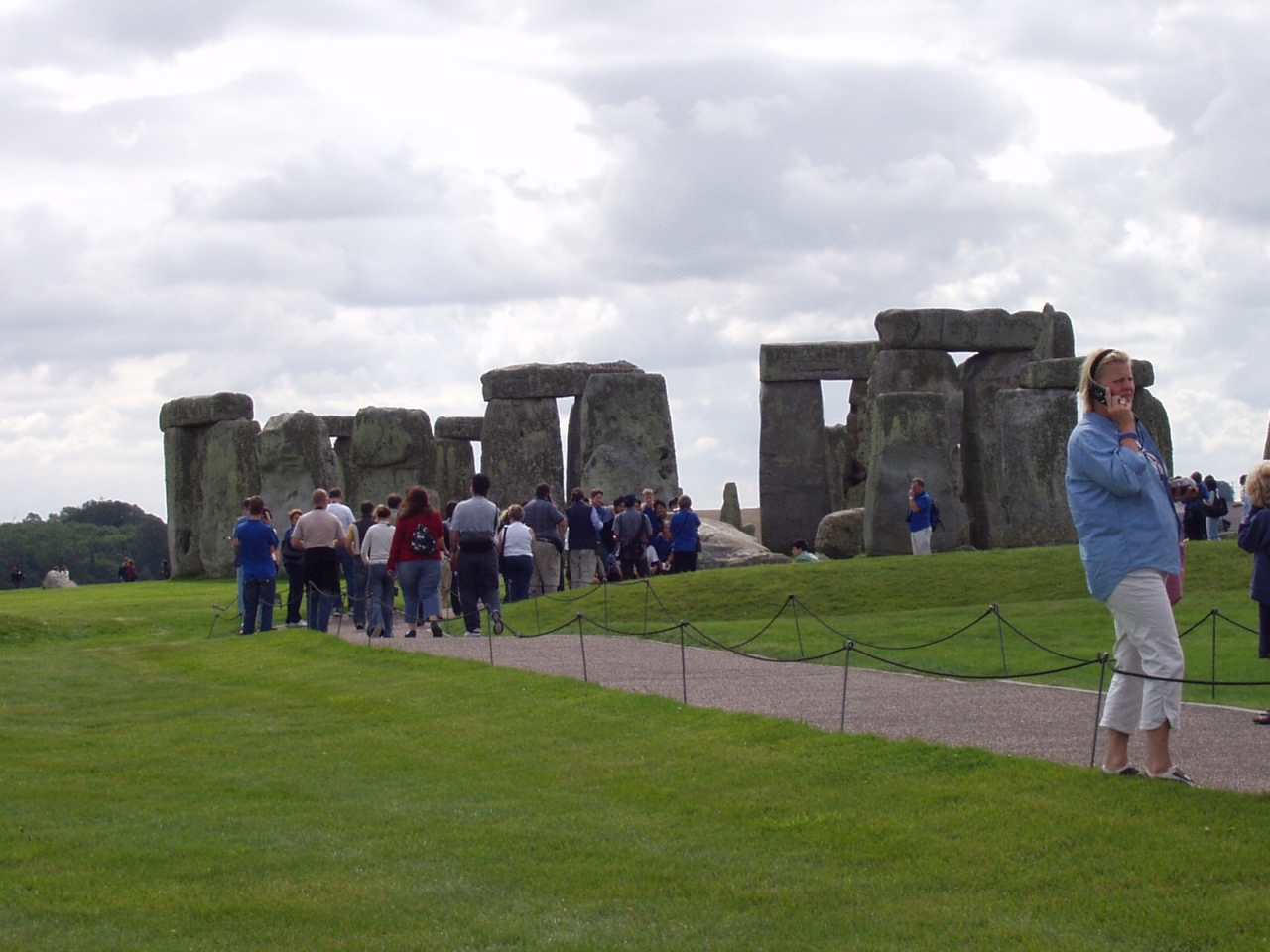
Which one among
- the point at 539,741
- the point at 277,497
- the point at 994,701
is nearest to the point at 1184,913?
the point at 539,741

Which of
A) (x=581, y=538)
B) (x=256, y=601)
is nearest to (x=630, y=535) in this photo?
(x=581, y=538)

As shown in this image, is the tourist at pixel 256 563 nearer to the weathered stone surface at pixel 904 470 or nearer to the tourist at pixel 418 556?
the tourist at pixel 418 556

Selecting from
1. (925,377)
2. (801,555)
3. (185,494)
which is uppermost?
(925,377)

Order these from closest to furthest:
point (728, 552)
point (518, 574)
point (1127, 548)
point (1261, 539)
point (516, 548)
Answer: point (1127, 548) < point (1261, 539) < point (516, 548) < point (518, 574) < point (728, 552)

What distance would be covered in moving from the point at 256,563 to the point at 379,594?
1.54 metres

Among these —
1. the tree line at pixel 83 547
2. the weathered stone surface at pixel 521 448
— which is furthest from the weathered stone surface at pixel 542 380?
the tree line at pixel 83 547

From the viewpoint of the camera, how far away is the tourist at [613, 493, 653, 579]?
2006 cm

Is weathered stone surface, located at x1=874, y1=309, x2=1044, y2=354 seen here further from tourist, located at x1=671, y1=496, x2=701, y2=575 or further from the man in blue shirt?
tourist, located at x1=671, y1=496, x2=701, y2=575

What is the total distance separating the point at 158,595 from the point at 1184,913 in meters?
21.0

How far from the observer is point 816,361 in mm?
30109

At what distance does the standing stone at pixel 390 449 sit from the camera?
28344 millimetres

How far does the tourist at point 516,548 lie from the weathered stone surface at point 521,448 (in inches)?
420

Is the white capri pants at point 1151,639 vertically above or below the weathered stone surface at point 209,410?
below

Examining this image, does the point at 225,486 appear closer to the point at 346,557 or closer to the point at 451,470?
the point at 451,470
